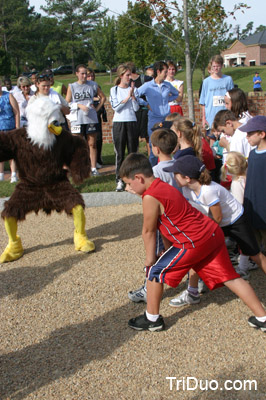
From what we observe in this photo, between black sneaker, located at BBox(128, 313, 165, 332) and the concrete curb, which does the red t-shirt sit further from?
the concrete curb

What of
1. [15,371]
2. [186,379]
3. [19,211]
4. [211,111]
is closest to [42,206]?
[19,211]

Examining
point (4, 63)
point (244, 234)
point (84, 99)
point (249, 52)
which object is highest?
point (249, 52)

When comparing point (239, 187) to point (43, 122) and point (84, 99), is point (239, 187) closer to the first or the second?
point (43, 122)

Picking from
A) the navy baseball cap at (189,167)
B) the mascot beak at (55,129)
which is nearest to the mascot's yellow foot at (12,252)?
the mascot beak at (55,129)

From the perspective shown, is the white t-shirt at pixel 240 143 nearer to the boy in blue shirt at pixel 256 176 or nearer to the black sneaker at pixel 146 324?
the boy in blue shirt at pixel 256 176

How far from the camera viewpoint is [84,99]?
7043mm

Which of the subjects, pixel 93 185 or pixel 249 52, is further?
pixel 249 52

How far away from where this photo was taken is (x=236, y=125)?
4270 mm

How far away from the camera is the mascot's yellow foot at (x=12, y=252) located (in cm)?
443

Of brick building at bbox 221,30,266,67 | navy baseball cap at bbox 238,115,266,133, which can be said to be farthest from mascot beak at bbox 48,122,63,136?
brick building at bbox 221,30,266,67

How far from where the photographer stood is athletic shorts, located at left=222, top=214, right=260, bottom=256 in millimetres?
3225

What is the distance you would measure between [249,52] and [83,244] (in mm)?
71577

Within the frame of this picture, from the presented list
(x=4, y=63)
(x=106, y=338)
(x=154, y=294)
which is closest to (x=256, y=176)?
(x=154, y=294)

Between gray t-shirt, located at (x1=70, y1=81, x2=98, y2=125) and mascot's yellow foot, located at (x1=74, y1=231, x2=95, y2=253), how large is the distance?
3.02 metres
